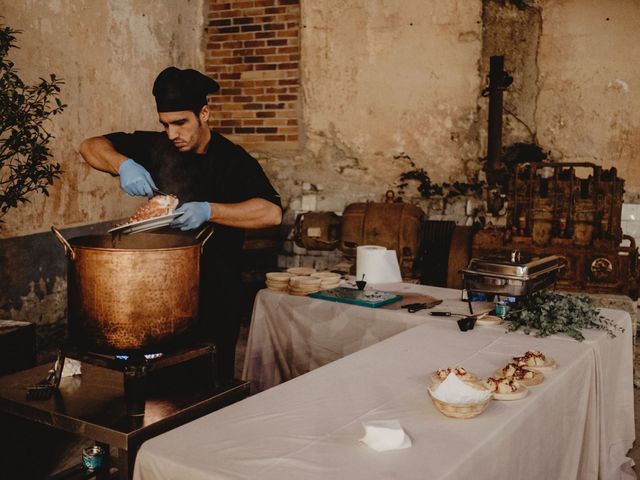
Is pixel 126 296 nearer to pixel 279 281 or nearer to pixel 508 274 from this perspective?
pixel 508 274

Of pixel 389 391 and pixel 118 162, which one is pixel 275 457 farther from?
pixel 118 162

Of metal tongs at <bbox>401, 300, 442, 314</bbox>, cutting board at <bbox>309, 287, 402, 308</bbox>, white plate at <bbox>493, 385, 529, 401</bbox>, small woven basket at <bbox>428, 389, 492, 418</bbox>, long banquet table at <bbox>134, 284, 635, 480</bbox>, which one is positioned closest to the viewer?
long banquet table at <bbox>134, 284, 635, 480</bbox>

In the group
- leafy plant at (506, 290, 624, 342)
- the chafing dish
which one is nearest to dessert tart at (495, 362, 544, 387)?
leafy plant at (506, 290, 624, 342)

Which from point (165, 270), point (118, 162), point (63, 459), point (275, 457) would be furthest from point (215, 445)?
point (63, 459)

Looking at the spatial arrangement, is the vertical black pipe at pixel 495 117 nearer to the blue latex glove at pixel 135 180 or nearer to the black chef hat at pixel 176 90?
the black chef hat at pixel 176 90

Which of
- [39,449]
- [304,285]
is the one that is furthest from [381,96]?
[39,449]

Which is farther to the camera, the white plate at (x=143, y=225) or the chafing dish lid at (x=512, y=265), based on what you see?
the chafing dish lid at (x=512, y=265)

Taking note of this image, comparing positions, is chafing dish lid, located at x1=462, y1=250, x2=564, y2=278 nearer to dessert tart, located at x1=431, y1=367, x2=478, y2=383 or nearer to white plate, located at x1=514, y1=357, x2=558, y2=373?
white plate, located at x1=514, y1=357, x2=558, y2=373

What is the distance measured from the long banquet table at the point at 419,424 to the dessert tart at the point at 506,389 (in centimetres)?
3

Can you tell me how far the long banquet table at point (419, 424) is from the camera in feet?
5.54

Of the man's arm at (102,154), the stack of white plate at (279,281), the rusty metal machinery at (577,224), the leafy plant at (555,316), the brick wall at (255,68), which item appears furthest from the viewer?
the brick wall at (255,68)

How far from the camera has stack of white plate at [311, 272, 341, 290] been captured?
394 cm

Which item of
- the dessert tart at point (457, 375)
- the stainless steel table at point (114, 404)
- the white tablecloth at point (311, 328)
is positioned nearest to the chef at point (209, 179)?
the white tablecloth at point (311, 328)

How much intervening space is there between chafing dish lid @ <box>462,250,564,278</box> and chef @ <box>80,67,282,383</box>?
3.33ft
